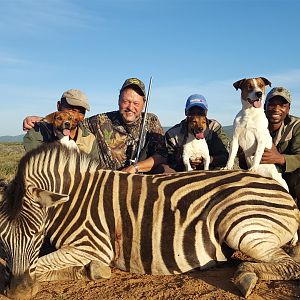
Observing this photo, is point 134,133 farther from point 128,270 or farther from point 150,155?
point 128,270

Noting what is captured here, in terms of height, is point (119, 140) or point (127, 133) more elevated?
point (127, 133)

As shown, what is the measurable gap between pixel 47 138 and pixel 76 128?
454mm

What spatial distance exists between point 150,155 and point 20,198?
145 inches

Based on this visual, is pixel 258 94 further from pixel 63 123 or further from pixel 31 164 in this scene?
pixel 31 164

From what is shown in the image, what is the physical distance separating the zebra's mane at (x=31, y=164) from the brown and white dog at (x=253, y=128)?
1.95 m

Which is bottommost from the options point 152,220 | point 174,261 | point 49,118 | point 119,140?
point 174,261

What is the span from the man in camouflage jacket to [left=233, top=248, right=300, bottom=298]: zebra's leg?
3.16 meters

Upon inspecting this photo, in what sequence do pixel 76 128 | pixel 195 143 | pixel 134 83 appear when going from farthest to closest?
pixel 134 83 < pixel 76 128 < pixel 195 143

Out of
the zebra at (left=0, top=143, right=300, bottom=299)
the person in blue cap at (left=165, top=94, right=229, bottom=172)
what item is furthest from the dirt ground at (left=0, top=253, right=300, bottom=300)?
the person in blue cap at (left=165, top=94, right=229, bottom=172)

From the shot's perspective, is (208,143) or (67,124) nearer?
(67,124)

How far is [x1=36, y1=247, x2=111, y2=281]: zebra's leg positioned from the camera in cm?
367

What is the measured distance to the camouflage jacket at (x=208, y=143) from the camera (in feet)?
20.2

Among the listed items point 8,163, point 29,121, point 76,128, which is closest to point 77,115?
point 76,128

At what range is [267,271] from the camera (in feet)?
11.1
